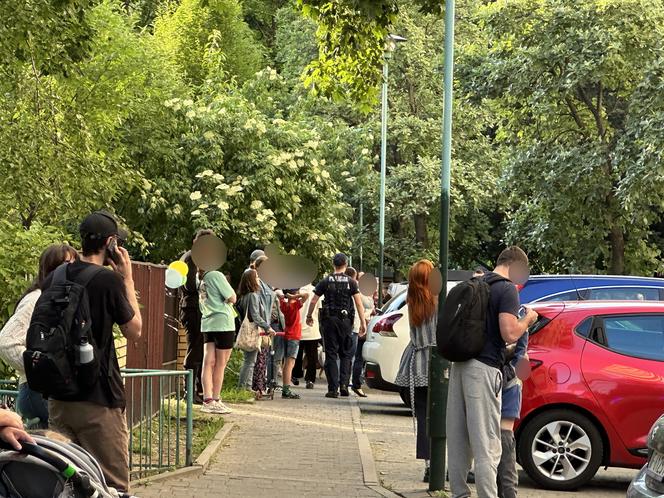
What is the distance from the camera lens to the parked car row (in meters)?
11.1

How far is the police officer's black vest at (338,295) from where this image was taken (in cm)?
1894

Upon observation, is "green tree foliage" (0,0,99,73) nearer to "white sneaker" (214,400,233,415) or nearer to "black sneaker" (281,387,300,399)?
"white sneaker" (214,400,233,415)

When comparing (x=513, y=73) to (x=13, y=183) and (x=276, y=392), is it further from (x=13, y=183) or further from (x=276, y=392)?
(x=13, y=183)

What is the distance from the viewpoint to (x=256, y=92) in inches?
1273

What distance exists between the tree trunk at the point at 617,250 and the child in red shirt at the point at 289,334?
618 inches

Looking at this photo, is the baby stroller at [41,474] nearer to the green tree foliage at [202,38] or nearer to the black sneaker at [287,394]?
the black sneaker at [287,394]

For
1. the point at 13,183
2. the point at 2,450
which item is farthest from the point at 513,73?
the point at 2,450

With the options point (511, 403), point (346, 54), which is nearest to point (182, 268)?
point (346, 54)

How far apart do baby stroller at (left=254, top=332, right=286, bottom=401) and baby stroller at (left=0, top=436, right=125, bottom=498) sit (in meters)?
13.6

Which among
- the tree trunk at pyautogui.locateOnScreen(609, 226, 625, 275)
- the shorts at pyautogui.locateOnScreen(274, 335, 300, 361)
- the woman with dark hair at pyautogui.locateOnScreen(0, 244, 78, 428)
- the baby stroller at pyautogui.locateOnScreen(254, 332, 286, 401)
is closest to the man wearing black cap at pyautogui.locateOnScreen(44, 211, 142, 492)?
the woman with dark hair at pyautogui.locateOnScreen(0, 244, 78, 428)

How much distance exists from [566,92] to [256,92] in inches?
290

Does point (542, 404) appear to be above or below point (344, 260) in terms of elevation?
below

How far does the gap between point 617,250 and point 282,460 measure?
2293 centimetres

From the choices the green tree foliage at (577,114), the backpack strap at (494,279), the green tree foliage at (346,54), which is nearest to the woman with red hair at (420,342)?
the backpack strap at (494,279)
